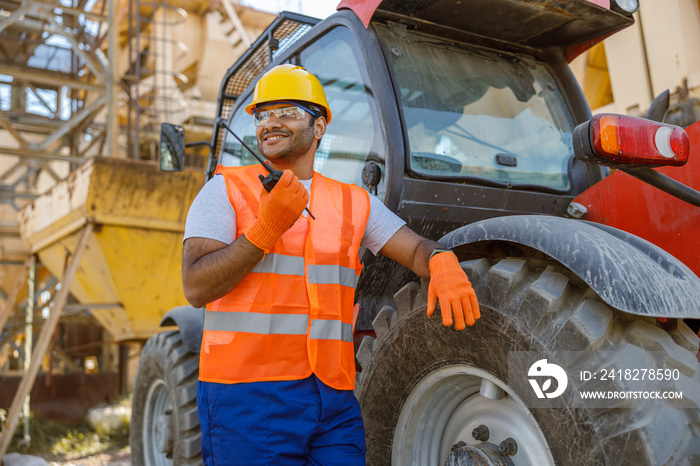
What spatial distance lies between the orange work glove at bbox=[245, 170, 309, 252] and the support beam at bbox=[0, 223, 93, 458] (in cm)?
514

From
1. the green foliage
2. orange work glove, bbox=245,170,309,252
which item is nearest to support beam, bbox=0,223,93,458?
the green foliage

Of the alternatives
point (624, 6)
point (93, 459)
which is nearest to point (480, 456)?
point (624, 6)

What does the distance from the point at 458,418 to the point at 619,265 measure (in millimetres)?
860

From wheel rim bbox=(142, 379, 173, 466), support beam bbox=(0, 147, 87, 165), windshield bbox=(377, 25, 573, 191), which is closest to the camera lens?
windshield bbox=(377, 25, 573, 191)

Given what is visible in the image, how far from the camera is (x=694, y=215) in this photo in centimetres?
201

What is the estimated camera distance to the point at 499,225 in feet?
6.78

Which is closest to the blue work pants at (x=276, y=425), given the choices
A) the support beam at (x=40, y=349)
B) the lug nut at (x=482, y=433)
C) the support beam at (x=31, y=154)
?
the lug nut at (x=482, y=433)

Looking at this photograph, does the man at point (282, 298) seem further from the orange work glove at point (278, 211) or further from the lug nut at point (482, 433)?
the lug nut at point (482, 433)

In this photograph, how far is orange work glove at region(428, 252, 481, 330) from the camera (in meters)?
1.91

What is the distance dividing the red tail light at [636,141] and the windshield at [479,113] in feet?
2.87

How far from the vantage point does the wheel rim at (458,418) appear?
1.93 m

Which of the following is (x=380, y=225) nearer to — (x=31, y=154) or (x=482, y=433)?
(x=482, y=433)

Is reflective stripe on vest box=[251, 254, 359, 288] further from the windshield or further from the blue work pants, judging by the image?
the windshield

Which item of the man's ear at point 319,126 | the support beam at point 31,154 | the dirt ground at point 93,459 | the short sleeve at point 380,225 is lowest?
the dirt ground at point 93,459
